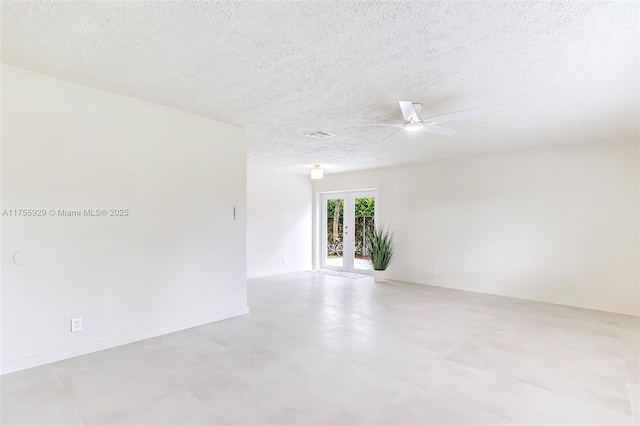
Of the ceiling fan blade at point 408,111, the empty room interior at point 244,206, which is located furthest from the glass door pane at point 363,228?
the ceiling fan blade at point 408,111

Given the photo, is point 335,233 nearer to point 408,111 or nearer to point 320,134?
point 320,134

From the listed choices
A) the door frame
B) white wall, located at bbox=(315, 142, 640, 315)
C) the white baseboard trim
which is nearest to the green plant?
white wall, located at bbox=(315, 142, 640, 315)

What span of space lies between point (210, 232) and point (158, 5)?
2.52 m

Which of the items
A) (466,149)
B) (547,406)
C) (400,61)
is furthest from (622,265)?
(400,61)

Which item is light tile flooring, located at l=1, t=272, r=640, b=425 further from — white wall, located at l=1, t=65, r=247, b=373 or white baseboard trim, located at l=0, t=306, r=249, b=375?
white wall, located at l=1, t=65, r=247, b=373

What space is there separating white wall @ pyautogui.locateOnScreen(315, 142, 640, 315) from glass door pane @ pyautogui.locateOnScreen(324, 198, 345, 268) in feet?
4.85

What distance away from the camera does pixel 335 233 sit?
26.8 feet

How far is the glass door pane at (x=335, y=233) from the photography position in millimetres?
8078

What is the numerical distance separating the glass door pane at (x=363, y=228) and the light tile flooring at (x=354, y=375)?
3.36 metres

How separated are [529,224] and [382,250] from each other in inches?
103

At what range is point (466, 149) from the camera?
5387 mm

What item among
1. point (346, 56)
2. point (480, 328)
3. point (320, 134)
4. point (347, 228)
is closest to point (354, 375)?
Result: point (480, 328)

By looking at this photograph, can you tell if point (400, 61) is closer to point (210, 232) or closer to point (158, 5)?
point (158, 5)

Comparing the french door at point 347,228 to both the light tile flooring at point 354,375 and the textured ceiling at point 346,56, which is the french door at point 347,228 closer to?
the light tile flooring at point 354,375
